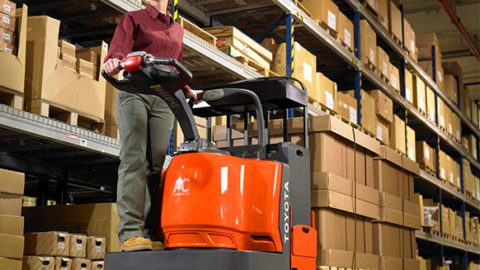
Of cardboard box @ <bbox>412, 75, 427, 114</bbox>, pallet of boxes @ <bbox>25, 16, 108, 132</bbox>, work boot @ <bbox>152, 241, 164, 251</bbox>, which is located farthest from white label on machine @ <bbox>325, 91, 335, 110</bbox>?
work boot @ <bbox>152, 241, 164, 251</bbox>

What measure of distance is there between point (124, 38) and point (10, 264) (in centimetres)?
153

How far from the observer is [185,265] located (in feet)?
10.2

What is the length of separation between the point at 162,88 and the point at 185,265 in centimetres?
92

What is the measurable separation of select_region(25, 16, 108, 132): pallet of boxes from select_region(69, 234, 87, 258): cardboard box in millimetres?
799

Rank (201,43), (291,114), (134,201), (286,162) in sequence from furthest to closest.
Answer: (291,114), (201,43), (286,162), (134,201)

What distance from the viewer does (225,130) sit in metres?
5.29

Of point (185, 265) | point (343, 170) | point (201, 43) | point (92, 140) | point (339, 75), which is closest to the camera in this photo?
point (185, 265)

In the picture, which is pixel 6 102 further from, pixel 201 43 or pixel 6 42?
pixel 201 43

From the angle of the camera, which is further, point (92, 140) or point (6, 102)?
point (92, 140)

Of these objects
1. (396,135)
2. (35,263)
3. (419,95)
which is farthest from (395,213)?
(419,95)

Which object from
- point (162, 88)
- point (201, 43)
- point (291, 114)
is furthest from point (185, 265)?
point (291, 114)

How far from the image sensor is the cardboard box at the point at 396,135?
9.76 m

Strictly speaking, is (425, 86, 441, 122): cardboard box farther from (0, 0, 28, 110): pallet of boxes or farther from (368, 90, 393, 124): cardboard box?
(0, 0, 28, 110): pallet of boxes

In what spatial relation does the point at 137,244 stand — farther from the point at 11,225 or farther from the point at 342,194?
the point at 342,194
